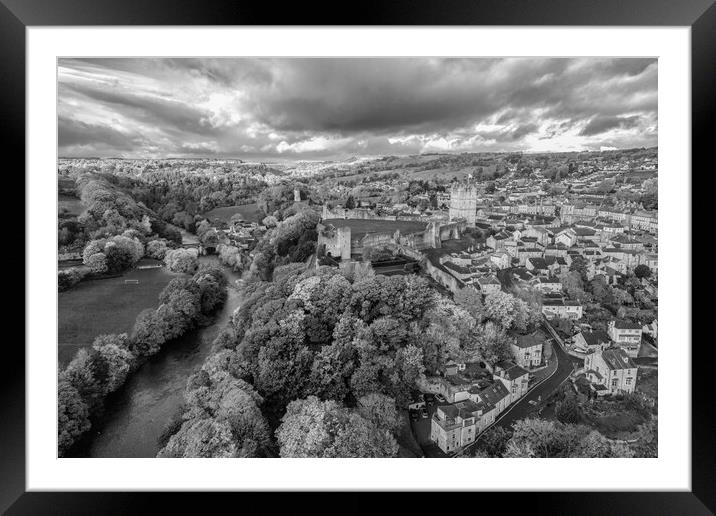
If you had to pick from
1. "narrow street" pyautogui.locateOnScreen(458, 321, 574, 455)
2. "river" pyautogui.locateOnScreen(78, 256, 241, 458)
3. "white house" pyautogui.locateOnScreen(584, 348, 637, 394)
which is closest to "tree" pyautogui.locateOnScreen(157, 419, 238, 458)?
"river" pyautogui.locateOnScreen(78, 256, 241, 458)

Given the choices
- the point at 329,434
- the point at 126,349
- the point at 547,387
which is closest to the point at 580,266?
the point at 547,387

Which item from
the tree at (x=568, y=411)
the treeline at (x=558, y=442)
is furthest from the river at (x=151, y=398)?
the tree at (x=568, y=411)

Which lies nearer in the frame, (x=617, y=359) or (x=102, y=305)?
(x=617, y=359)

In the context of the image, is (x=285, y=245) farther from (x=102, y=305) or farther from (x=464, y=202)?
(x=464, y=202)
